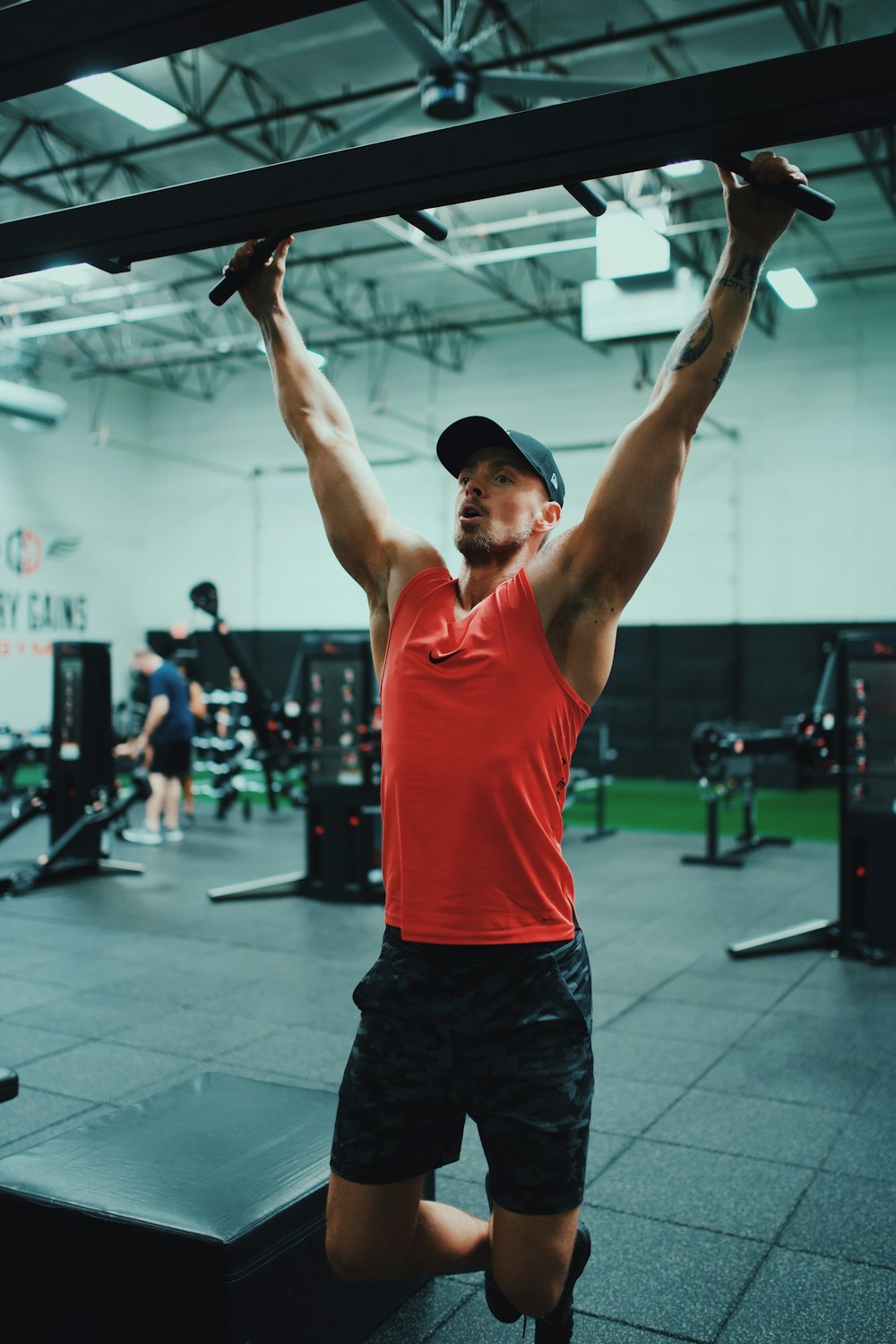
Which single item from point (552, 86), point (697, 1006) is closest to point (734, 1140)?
point (697, 1006)

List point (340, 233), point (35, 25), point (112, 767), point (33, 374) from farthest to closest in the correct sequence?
point (33, 374)
point (340, 233)
point (112, 767)
point (35, 25)

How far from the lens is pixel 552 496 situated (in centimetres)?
205

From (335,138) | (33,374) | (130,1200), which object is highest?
(33,374)

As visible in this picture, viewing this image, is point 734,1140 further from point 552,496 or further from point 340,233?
point 340,233

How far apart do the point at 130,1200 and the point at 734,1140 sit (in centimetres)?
195

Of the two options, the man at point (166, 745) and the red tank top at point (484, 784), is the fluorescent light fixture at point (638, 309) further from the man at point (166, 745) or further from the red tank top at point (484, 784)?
the red tank top at point (484, 784)

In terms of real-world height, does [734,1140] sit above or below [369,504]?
below

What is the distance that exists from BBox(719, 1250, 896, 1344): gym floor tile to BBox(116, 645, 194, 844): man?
6.67m

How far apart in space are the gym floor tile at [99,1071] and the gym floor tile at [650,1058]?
1.50 meters

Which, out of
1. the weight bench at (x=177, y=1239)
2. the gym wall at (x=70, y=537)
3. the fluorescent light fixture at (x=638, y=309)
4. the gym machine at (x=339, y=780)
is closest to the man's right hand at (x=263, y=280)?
the weight bench at (x=177, y=1239)

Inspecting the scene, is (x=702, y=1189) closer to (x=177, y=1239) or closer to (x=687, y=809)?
(x=177, y=1239)

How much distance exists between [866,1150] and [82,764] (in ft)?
19.0

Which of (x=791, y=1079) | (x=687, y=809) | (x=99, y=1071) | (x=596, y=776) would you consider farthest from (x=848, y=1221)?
(x=687, y=809)

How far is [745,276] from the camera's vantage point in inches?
64.4
